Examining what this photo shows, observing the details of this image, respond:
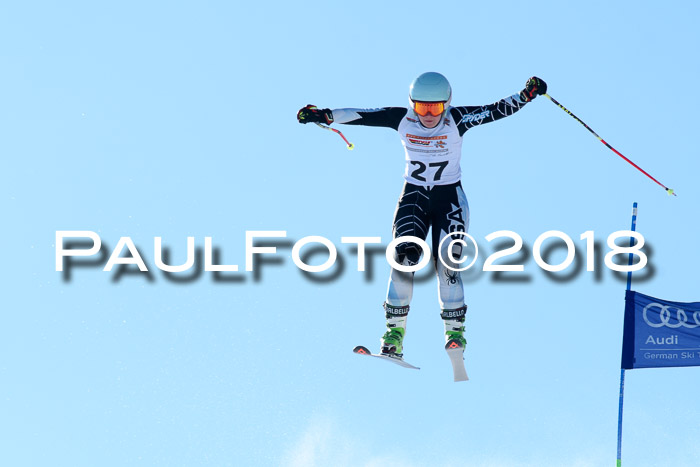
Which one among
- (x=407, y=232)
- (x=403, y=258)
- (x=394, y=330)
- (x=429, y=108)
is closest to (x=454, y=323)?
(x=394, y=330)

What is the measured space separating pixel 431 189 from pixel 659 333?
9853 mm

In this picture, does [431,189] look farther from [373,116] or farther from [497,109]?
[497,109]

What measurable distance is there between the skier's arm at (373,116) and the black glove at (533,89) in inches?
72.3

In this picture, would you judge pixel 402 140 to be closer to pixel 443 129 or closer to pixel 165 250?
pixel 443 129

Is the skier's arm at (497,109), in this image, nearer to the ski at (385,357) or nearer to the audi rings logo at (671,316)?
the ski at (385,357)

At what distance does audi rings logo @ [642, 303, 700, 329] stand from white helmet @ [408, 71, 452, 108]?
10.3m

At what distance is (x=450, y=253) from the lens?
75.9ft

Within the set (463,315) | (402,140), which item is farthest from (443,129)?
(463,315)

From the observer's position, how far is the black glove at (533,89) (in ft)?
75.4

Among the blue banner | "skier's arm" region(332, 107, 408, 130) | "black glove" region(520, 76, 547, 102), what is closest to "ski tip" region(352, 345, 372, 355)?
"skier's arm" region(332, 107, 408, 130)

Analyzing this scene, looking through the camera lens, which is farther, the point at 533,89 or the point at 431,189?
the point at 431,189

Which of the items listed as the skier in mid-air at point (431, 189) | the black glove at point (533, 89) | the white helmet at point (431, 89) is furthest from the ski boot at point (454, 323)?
the black glove at point (533, 89)

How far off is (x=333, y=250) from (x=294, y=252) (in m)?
0.68

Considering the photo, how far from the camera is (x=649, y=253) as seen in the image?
26891mm
